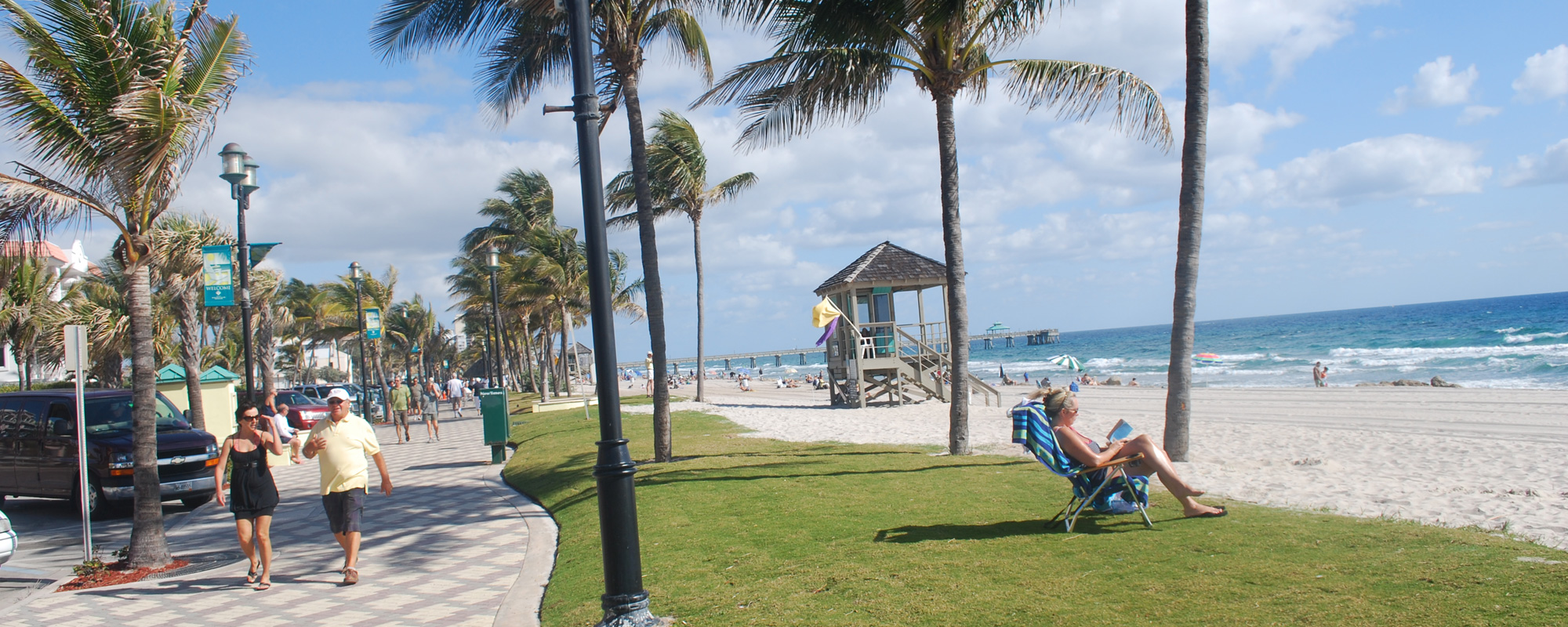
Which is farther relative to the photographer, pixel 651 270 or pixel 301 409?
pixel 301 409

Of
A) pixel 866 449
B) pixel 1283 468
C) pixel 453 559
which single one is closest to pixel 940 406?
pixel 866 449

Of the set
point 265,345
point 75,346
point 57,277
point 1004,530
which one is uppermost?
point 57,277

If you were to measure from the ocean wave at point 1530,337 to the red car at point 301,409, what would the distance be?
64921mm

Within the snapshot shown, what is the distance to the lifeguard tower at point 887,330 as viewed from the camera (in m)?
24.6

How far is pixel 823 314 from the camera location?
2291cm

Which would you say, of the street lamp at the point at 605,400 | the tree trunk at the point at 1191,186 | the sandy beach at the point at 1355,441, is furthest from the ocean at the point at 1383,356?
the street lamp at the point at 605,400

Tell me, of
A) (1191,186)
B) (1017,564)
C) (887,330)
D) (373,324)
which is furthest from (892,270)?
(1017,564)

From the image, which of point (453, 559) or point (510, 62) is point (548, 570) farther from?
point (510, 62)

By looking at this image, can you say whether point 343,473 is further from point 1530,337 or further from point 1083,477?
point 1530,337

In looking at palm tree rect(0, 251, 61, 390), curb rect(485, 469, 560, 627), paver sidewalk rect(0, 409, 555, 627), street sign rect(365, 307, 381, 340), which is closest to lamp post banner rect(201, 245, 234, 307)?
paver sidewalk rect(0, 409, 555, 627)

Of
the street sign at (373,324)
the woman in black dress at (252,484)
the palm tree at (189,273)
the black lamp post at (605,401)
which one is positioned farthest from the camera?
the street sign at (373,324)

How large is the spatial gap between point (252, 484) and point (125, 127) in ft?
10.5

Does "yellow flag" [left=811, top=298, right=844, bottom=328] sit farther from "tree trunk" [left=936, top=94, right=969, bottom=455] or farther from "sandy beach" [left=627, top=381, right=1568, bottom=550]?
"tree trunk" [left=936, top=94, right=969, bottom=455]

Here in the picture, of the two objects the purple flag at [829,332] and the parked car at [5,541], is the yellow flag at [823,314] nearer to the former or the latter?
the purple flag at [829,332]
